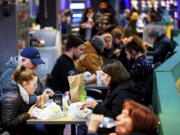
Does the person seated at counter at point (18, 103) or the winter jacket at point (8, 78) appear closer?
the person seated at counter at point (18, 103)

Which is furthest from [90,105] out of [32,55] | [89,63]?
[89,63]

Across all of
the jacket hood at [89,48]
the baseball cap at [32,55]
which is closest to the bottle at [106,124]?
the baseball cap at [32,55]

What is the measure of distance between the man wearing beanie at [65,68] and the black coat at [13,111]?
6.91ft

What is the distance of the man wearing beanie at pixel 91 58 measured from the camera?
30.7 feet

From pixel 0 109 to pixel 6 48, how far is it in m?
2.87

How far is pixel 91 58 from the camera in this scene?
941 cm

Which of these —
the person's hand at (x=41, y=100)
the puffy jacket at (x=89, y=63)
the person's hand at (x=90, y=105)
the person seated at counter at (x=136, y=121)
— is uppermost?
the person seated at counter at (x=136, y=121)

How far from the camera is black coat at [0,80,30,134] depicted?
234 inches

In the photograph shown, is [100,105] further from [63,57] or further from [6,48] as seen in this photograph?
[6,48]

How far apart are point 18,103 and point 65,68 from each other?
7.43 ft

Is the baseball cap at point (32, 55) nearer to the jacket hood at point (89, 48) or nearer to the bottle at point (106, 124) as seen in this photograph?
the bottle at point (106, 124)

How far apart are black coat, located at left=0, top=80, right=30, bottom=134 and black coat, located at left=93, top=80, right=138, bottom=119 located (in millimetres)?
796

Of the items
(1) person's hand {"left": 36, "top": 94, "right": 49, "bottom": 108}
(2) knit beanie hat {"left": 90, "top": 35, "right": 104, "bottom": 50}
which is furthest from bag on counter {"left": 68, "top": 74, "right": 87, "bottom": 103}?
(2) knit beanie hat {"left": 90, "top": 35, "right": 104, "bottom": 50}

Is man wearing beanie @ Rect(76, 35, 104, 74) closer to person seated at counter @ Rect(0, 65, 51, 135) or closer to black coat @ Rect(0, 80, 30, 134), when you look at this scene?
person seated at counter @ Rect(0, 65, 51, 135)
